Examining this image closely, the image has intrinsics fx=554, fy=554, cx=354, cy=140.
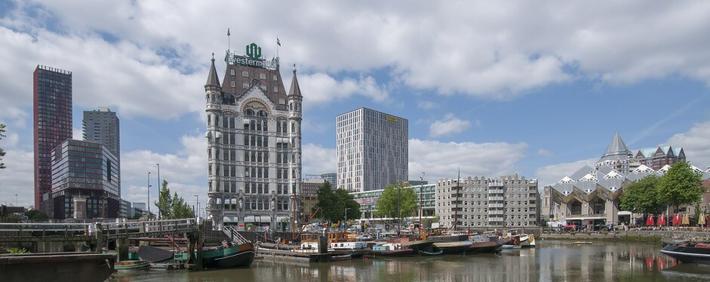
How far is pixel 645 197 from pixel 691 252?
76.0 meters

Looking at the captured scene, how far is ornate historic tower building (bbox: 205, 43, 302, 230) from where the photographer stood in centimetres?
10662

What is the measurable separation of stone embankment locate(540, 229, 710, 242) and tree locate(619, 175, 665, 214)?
525 inches

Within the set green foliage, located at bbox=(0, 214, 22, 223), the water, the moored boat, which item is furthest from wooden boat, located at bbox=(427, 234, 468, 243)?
green foliage, located at bbox=(0, 214, 22, 223)

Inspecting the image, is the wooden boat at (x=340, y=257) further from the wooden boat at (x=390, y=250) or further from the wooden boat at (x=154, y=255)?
the wooden boat at (x=154, y=255)

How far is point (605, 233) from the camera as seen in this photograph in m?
121

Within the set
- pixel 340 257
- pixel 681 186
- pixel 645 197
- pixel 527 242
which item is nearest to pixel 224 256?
pixel 340 257

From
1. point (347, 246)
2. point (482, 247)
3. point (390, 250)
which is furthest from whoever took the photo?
point (482, 247)

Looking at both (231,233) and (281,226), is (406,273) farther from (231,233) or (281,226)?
(281,226)

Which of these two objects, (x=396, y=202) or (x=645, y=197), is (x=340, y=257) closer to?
(x=396, y=202)

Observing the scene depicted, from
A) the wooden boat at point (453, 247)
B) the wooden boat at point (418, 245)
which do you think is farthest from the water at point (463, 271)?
the wooden boat at point (453, 247)

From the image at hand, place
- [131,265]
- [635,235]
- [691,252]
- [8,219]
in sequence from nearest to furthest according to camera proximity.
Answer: [131,265] → [691,252] → [8,219] → [635,235]

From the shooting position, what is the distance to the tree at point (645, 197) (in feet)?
410

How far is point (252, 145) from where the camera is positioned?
11131 centimetres

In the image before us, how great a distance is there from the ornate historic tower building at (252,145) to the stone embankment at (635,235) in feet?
211
